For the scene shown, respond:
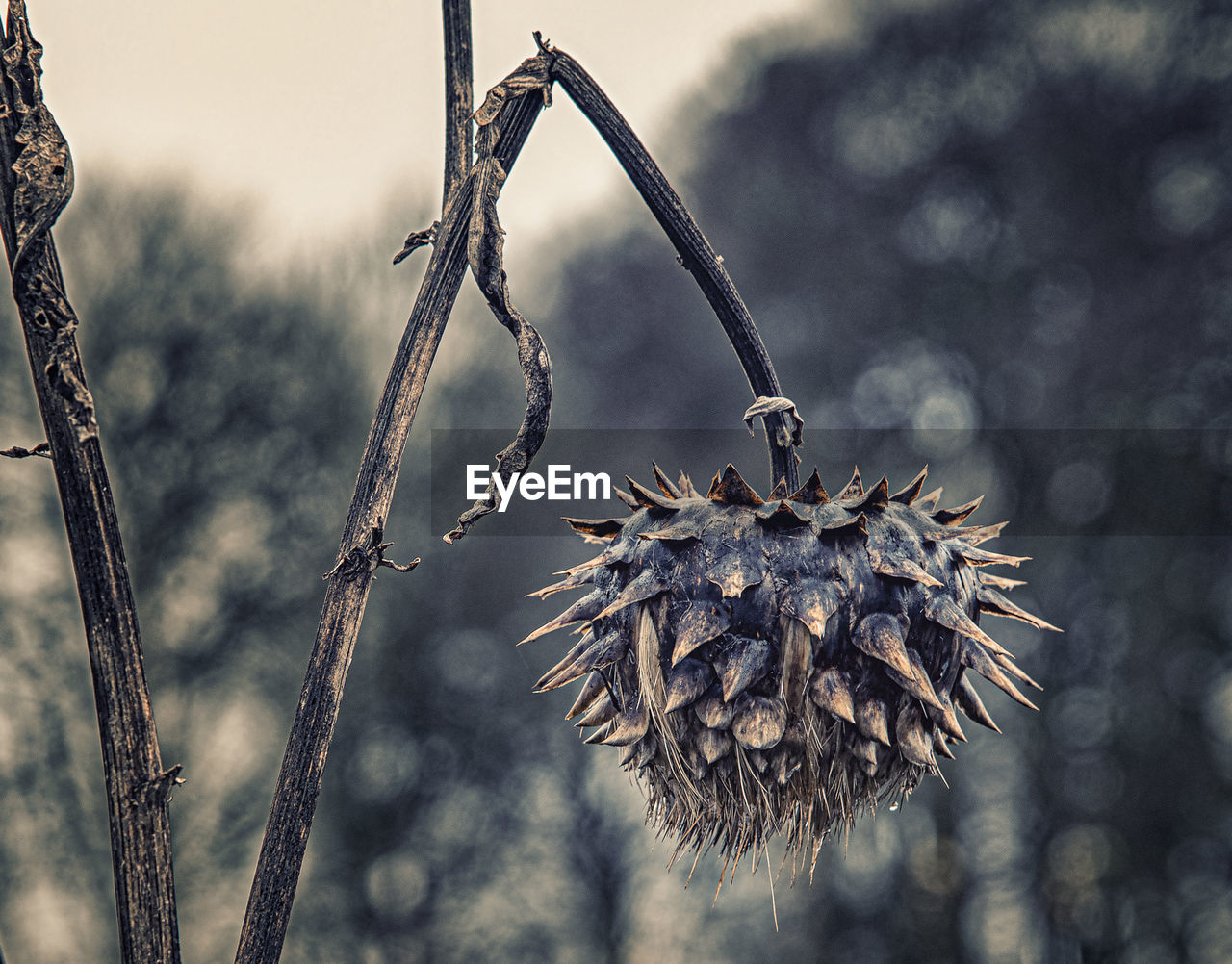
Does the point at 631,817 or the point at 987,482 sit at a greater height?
the point at 987,482

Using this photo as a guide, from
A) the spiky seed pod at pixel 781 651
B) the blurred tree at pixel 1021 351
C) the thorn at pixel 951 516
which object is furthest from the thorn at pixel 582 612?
the blurred tree at pixel 1021 351

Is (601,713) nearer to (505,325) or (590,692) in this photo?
(590,692)

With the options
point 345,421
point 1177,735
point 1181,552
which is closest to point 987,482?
point 1181,552

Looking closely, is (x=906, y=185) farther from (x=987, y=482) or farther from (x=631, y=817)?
(x=631, y=817)

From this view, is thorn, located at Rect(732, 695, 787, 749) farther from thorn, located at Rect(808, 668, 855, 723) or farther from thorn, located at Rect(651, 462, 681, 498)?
thorn, located at Rect(651, 462, 681, 498)

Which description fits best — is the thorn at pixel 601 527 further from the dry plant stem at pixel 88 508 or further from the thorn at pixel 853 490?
the dry plant stem at pixel 88 508

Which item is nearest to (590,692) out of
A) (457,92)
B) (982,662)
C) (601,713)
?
(601,713)

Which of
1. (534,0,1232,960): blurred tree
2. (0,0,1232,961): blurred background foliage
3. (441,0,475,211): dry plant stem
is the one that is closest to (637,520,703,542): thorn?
(441,0,475,211): dry plant stem
